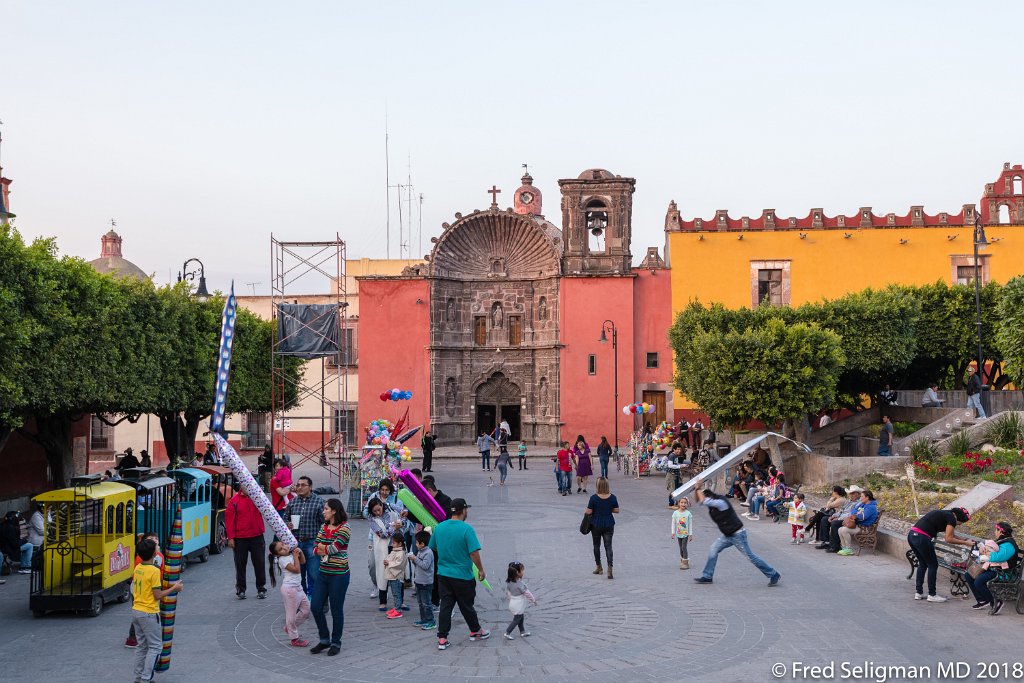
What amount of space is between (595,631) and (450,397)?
31.5 metres

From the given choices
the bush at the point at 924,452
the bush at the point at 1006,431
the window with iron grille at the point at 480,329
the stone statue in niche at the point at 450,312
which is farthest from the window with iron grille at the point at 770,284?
the bush at the point at 1006,431

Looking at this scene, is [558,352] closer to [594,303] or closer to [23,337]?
[594,303]

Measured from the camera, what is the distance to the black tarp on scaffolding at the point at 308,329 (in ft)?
93.0

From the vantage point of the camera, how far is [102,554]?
1181 centimetres

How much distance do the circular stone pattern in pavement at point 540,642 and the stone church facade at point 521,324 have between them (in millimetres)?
27187

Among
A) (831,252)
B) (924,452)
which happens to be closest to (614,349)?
(831,252)

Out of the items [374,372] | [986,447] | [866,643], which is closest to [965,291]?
[986,447]

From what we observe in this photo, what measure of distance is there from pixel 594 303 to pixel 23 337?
91.1 ft

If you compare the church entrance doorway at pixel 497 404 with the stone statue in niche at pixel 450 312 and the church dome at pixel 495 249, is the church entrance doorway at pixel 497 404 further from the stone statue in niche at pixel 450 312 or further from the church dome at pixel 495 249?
the church dome at pixel 495 249

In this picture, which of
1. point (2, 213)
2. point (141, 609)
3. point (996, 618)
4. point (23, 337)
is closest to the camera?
point (141, 609)

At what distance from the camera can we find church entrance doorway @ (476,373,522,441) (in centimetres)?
4234

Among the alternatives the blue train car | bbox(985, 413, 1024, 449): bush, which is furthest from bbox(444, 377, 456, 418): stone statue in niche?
the blue train car

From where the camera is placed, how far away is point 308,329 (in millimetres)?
28484

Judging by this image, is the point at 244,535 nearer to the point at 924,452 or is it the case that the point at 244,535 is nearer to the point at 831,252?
the point at 924,452
